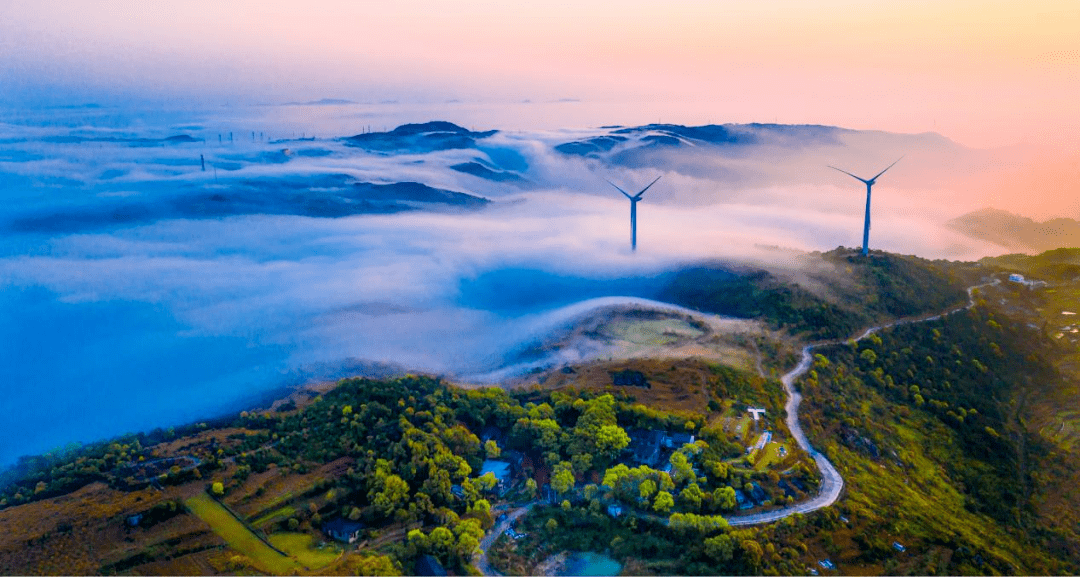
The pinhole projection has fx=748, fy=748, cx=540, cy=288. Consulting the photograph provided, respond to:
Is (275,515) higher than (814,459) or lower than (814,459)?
lower

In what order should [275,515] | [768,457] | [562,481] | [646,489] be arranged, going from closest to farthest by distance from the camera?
[646,489] → [275,515] → [562,481] → [768,457]

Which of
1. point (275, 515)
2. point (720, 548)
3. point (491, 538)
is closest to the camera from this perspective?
point (720, 548)

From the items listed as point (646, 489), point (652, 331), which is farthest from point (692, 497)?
point (652, 331)

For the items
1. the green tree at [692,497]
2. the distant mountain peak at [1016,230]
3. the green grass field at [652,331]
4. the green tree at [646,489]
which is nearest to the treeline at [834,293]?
the green grass field at [652,331]

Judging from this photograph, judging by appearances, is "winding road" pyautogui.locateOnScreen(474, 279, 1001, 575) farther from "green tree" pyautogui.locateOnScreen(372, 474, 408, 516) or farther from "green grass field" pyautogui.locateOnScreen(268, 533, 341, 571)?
"green grass field" pyautogui.locateOnScreen(268, 533, 341, 571)

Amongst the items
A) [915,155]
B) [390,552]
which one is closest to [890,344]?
[390,552]

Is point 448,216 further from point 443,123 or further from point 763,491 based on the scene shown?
point 763,491

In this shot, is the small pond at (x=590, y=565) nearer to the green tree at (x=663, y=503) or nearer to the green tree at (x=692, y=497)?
the green tree at (x=663, y=503)

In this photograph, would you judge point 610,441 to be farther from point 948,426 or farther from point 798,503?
point 948,426
